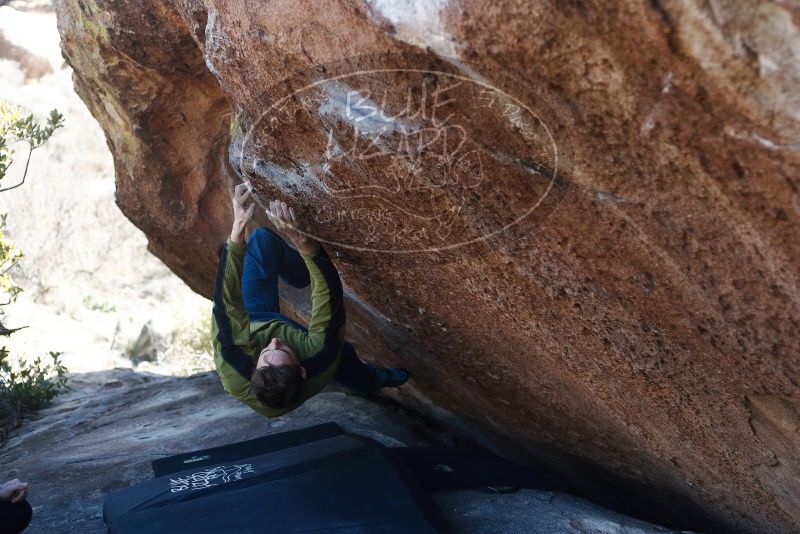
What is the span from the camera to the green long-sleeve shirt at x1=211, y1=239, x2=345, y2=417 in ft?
12.7

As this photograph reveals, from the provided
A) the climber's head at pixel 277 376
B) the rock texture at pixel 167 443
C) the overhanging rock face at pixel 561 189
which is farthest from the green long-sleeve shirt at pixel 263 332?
the rock texture at pixel 167 443

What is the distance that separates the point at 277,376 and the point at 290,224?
0.74 metres

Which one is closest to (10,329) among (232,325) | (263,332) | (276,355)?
(263,332)

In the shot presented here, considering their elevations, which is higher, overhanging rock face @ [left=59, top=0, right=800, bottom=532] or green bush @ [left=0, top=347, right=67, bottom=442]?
overhanging rock face @ [left=59, top=0, right=800, bottom=532]

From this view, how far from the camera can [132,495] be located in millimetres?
3768

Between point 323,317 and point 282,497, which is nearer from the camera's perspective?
point 282,497

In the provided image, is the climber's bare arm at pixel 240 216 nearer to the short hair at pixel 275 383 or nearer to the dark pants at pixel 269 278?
the short hair at pixel 275 383

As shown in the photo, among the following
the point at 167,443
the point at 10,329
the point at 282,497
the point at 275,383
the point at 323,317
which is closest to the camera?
the point at 282,497

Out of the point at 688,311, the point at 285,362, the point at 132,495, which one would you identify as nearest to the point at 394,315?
the point at 285,362

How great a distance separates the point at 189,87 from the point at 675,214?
140 inches

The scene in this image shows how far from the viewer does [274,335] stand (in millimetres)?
4246

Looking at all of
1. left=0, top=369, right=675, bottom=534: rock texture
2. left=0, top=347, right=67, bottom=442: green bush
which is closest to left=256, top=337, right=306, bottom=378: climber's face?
left=0, top=369, right=675, bottom=534: rock texture

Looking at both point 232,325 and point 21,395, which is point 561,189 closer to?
point 232,325

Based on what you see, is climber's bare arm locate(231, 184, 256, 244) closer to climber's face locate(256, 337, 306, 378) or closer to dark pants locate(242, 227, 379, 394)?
climber's face locate(256, 337, 306, 378)
